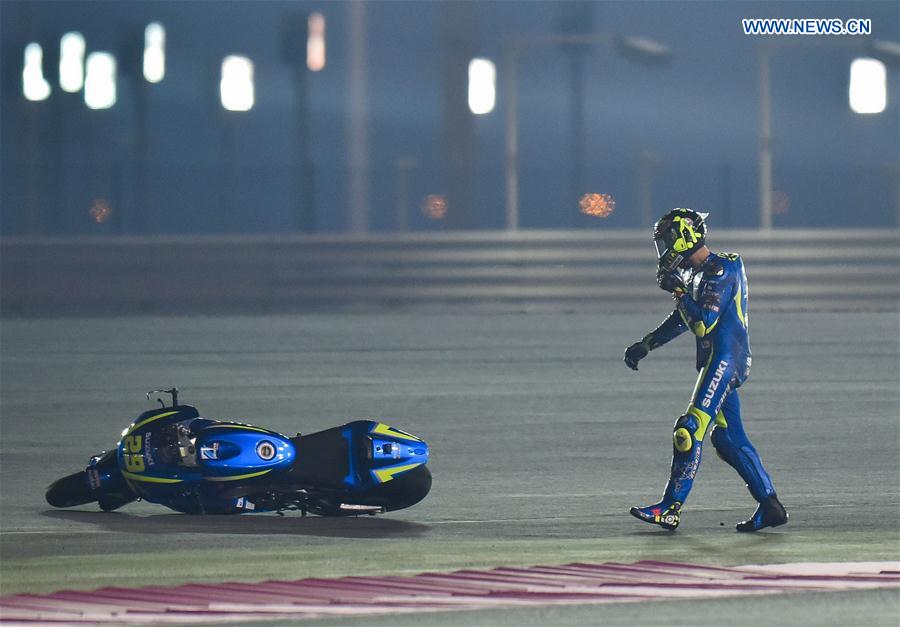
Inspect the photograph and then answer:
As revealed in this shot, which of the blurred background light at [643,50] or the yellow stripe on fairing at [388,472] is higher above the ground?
the blurred background light at [643,50]

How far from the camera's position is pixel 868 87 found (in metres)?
26.3

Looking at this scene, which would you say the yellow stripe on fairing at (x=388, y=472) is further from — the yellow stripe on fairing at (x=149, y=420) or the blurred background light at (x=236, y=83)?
the blurred background light at (x=236, y=83)

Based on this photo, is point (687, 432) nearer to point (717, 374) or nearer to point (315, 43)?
point (717, 374)

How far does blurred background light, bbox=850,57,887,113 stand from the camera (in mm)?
26109

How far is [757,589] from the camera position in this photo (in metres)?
7.00

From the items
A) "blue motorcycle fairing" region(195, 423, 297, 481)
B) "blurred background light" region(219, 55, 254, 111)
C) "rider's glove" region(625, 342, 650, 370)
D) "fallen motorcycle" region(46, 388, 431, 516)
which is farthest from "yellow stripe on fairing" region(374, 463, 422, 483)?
"blurred background light" region(219, 55, 254, 111)

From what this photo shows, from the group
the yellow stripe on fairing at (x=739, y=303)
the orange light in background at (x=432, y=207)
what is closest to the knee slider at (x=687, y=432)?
the yellow stripe on fairing at (x=739, y=303)

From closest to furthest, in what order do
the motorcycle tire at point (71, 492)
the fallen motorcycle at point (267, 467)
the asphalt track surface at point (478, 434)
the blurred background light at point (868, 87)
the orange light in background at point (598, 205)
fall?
the asphalt track surface at point (478, 434) → the fallen motorcycle at point (267, 467) → the motorcycle tire at point (71, 492) → the blurred background light at point (868, 87) → the orange light in background at point (598, 205)

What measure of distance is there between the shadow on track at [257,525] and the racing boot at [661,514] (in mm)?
976

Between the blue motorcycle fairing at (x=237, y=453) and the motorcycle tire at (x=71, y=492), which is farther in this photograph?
the motorcycle tire at (x=71, y=492)

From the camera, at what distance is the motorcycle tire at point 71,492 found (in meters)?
9.21

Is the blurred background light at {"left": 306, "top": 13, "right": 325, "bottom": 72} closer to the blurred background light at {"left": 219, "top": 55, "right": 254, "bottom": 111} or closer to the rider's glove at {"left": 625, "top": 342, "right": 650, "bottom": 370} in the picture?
the blurred background light at {"left": 219, "top": 55, "right": 254, "bottom": 111}

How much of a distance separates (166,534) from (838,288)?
16563 mm

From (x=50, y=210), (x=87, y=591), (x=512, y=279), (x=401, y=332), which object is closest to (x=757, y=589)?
(x=87, y=591)
